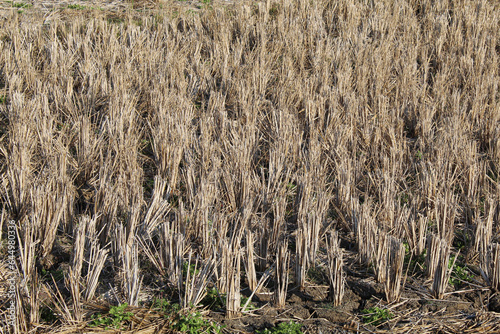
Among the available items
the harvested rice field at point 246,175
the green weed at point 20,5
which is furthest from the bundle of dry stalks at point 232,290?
the green weed at point 20,5

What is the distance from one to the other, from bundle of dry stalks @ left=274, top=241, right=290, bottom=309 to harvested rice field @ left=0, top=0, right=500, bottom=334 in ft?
0.04

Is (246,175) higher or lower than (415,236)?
higher

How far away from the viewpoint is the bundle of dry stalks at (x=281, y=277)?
11.7 feet

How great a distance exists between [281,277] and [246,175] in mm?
1021

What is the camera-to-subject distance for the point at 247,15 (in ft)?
26.1

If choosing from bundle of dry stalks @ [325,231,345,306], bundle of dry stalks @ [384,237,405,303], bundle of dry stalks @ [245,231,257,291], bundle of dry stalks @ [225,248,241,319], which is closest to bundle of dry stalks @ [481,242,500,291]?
bundle of dry stalks @ [384,237,405,303]

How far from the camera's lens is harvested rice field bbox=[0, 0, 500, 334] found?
353cm

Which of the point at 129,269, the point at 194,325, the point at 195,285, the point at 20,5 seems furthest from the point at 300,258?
the point at 20,5

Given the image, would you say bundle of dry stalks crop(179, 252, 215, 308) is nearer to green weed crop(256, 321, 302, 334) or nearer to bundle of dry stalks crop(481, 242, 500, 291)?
green weed crop(256, 321, 302, 334)

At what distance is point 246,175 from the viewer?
4.44 m

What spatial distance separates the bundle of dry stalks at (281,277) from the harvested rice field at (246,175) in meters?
0.01

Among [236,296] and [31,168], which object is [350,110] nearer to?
[236,296]

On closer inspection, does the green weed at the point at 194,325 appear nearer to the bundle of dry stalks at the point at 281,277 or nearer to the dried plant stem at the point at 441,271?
the bundle of dry stalks at the point at 281,277

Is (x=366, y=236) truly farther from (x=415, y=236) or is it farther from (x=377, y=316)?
(x=377, y=316)
